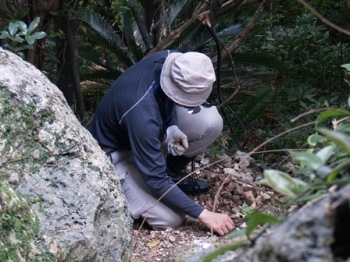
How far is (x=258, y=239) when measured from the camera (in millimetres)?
832

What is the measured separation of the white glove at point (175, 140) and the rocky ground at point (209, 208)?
18 centimetres

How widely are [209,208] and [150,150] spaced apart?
70 centimetres

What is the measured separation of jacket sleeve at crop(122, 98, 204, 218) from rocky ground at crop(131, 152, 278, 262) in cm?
15

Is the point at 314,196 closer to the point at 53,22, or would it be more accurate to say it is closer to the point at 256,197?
the point at 256,197

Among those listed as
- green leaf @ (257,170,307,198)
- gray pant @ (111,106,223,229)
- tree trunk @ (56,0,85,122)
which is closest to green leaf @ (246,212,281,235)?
green leaf @ (257,170,307,198)

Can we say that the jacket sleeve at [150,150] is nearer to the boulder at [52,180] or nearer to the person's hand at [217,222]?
the person's hand at [217,222]

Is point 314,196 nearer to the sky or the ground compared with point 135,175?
nearer to the sky

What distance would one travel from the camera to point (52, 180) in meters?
2.47

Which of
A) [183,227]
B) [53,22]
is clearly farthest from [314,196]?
[53,22]

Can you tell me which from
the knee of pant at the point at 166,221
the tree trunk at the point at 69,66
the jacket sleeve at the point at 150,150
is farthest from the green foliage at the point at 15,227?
the tree trunk at the point at 69,66

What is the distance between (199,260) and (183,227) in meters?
2.72

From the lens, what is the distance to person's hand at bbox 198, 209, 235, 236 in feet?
11.0

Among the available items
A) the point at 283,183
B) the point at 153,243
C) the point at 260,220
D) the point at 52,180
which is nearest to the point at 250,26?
the point at 153,243

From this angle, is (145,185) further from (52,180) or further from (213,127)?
(52,180)
